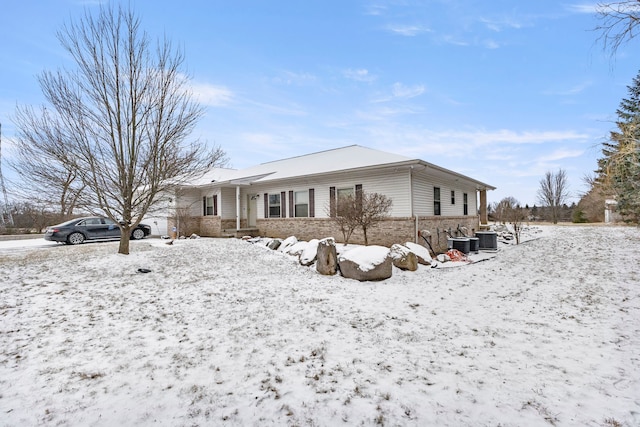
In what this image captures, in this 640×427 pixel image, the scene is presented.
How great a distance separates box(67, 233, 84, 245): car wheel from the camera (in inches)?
521

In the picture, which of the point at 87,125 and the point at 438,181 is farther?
the point at 438,181

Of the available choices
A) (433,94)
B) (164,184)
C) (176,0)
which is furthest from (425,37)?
(164,184)

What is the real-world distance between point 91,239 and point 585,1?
18.5 metres

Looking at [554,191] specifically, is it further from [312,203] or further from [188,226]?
[188,226]

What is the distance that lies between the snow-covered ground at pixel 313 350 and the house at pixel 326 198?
189 inches

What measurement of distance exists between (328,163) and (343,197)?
340cm

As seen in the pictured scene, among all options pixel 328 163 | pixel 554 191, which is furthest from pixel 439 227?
pixel 554 191

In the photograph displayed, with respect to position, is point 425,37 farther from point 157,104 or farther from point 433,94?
point 157,104

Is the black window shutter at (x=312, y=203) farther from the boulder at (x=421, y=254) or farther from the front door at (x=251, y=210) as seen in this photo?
the boulder at (x=421, y=254)

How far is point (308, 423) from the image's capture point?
91.3 inches

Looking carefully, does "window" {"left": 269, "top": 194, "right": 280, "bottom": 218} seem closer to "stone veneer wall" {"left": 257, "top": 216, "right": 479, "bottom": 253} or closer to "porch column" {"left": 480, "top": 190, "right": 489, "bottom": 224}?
"stone veneer wall" {"left": 257, "top": 216, "right": 479, "bottom": 253}

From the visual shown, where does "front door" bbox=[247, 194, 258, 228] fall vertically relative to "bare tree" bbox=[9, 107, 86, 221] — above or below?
below

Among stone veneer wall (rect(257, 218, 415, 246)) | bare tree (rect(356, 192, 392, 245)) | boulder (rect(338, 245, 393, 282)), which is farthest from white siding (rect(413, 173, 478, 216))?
boulder (rect(338, 245, 393, 282))

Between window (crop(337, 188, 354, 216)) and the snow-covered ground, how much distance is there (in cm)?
423
